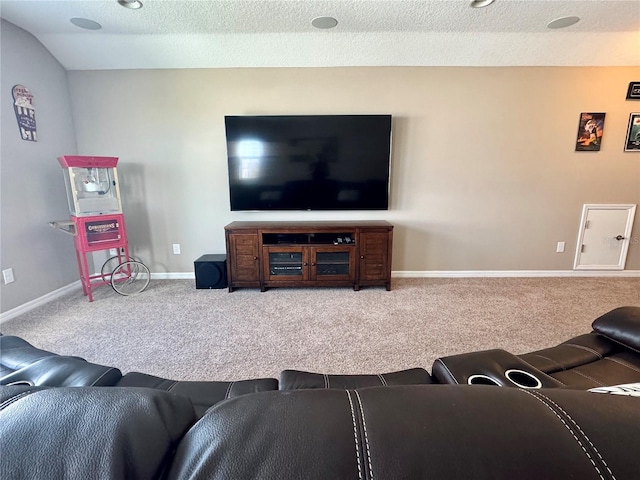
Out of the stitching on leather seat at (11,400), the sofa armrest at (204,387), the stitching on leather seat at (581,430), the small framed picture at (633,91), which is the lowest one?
the sofa armrest at (204,387)

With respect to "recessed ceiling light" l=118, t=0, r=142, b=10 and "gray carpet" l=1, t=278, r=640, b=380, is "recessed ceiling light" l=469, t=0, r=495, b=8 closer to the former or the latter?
"gray carpet" l=1, t=278, r=640, b=380

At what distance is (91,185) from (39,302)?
124cm

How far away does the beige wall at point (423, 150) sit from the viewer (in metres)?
3.19

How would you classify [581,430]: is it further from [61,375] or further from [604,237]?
[604,237]

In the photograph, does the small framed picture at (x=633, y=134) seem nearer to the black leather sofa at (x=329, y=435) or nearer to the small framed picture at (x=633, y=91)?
the small framed picture at (x=633, y=91)

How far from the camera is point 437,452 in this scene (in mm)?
294

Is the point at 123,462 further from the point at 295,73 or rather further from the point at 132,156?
the point at 132,156

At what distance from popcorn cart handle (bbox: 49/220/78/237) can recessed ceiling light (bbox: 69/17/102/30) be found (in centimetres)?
181

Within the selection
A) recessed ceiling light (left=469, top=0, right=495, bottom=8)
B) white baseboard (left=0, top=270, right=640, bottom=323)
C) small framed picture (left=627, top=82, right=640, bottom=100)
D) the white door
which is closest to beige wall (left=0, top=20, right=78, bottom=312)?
white baseboard (left=0, top=270, right=640, bottom=323)

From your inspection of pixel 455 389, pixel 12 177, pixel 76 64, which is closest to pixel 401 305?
pixel 455 389

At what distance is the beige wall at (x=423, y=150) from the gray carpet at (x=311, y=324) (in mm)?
514

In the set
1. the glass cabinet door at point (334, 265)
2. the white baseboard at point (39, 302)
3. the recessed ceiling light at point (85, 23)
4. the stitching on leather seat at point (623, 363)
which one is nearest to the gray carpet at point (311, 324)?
the white baseboard at point (39, 302)

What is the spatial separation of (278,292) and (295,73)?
2.41 m

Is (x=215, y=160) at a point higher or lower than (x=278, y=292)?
higher
